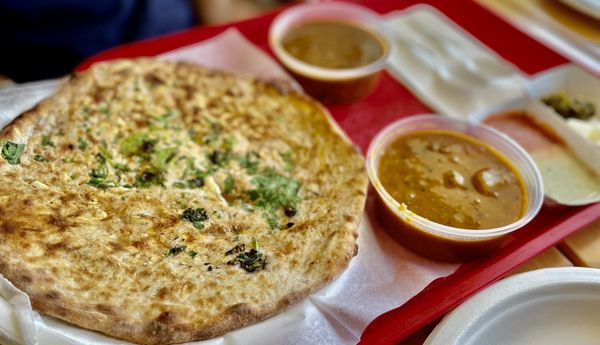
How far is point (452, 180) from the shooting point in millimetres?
2152

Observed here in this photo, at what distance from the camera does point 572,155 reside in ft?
8.16

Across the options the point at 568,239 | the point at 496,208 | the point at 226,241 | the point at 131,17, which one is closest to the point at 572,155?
the point at 568,239

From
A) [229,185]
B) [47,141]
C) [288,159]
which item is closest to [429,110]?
[288,159]

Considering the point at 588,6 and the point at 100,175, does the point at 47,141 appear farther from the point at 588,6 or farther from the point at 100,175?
the point at 588,6

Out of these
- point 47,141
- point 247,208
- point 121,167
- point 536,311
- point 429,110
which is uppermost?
point 47,141

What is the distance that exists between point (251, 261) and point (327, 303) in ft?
0.89

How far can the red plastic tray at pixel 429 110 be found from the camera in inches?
73.4

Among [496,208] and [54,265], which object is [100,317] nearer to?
[54,265]

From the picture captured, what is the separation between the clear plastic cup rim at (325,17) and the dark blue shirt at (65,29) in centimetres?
88

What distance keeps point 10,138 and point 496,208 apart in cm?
174

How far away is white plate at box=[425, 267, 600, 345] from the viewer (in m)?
1.78

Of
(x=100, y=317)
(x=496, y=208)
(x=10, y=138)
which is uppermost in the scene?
(x=10, y=138)

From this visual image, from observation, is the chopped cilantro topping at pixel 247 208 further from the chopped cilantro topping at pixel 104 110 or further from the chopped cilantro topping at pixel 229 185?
the chopped cilantro topping at pixel 104 110

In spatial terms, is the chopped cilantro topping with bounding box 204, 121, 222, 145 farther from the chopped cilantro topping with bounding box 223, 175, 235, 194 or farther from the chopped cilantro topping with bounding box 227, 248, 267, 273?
the chopped cilantro topping with bounding box 227, 248, 267, 273
